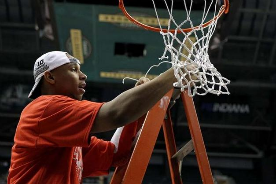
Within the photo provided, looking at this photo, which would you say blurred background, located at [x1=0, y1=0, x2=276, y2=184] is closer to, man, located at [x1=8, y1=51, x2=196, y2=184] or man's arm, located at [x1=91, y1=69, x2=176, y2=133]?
man, located at [x1=8, y1=51, x2=196, y2=184]

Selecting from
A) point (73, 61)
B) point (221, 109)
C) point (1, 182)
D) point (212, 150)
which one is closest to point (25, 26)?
point (1, 182)

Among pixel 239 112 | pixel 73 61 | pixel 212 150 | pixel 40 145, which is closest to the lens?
pixel 40 145

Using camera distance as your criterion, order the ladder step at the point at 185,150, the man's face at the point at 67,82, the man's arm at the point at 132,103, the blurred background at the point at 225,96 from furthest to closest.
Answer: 1. the blurred background at the point at 225,96
2. the ladder step at the point at 185,150
3. the man's face at the point at 67,82
4. the man's arm at the point at 132,103

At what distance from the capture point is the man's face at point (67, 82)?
233 cm

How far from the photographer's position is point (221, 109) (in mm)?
12117

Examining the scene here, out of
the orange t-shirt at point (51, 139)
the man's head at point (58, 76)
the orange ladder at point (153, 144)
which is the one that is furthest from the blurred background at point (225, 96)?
the orange t-shirt at point (51, 139)

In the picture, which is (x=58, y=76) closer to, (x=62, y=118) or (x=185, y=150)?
(x=62, y=118)

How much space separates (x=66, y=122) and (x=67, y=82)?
0.42 metres

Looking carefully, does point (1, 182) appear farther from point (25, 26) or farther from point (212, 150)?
point (212, 150)

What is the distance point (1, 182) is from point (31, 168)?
9997mm

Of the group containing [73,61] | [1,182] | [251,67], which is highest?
[73,61]

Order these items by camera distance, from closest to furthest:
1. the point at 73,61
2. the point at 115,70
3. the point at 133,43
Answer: the point at 73,61 < the point at 133,43 < the point at 115,70

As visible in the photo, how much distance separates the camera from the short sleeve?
193 cm

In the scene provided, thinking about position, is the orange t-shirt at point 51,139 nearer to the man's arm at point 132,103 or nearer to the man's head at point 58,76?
the man's arm at point 132,103
